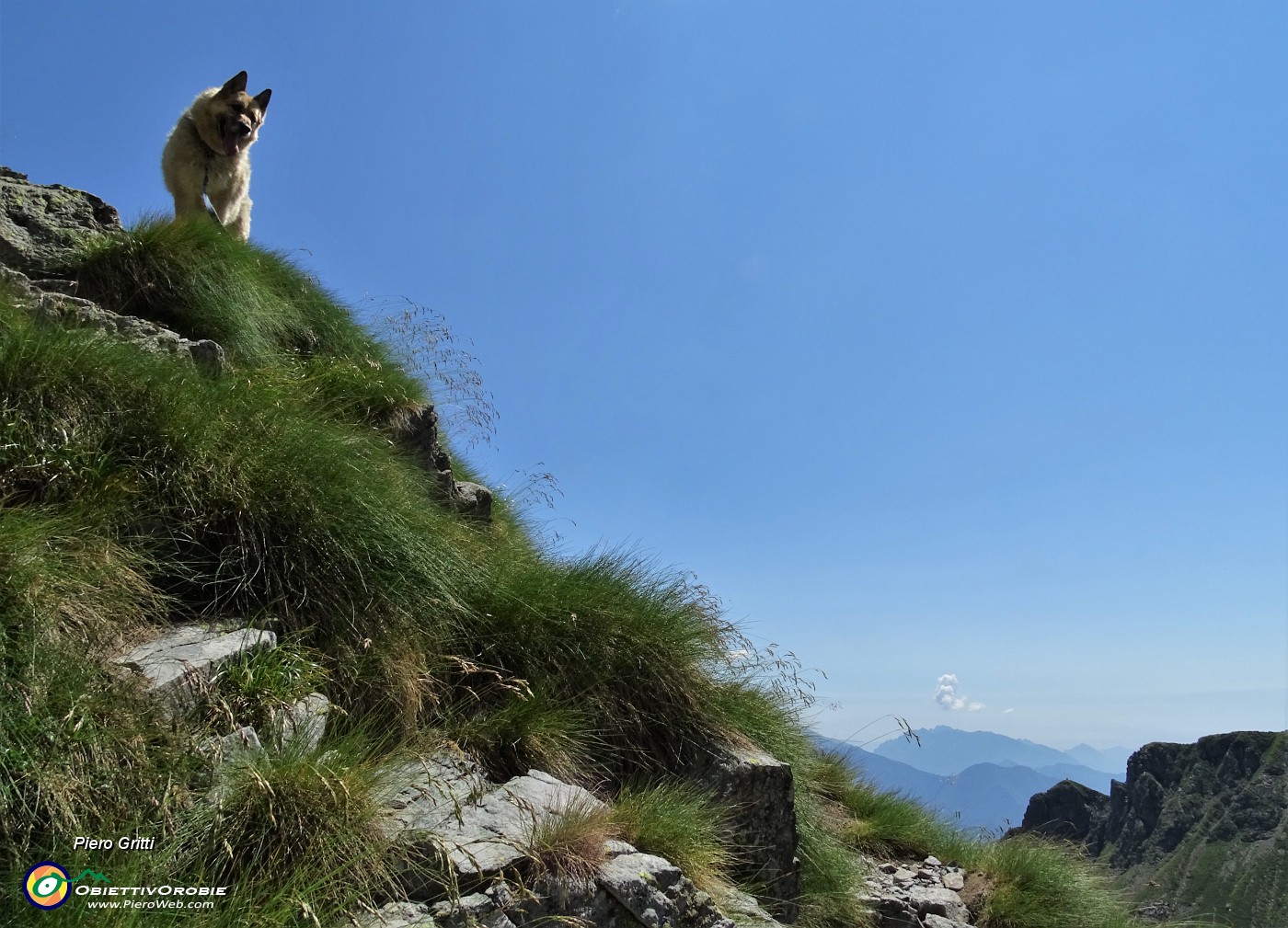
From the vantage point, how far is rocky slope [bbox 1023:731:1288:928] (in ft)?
276

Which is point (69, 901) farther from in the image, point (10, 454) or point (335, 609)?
point (10, 454)

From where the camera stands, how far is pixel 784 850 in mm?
5141

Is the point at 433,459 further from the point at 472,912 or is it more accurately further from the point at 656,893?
the point at 472,912

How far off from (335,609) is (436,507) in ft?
6.43

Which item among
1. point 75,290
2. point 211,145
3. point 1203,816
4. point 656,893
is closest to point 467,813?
point 656,893

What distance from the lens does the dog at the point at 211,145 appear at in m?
8.55

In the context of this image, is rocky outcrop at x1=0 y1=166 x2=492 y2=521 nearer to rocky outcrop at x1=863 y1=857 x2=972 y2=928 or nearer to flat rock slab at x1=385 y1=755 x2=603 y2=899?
flat rock slab at x1=385 y1=755 x2=603 y2=899

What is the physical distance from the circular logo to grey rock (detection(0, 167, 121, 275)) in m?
6.38

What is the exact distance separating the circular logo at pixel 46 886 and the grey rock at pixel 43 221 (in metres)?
6.38

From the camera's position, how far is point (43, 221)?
730 cm

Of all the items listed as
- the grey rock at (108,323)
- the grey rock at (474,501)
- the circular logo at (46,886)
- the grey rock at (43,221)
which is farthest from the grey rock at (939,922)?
the grey rock at (43,221)

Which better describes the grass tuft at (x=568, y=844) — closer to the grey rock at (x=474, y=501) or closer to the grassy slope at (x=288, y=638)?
the grassy slope at (x=288, y=638)

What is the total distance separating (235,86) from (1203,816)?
5118 inches

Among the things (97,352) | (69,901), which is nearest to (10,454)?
(97,352)
